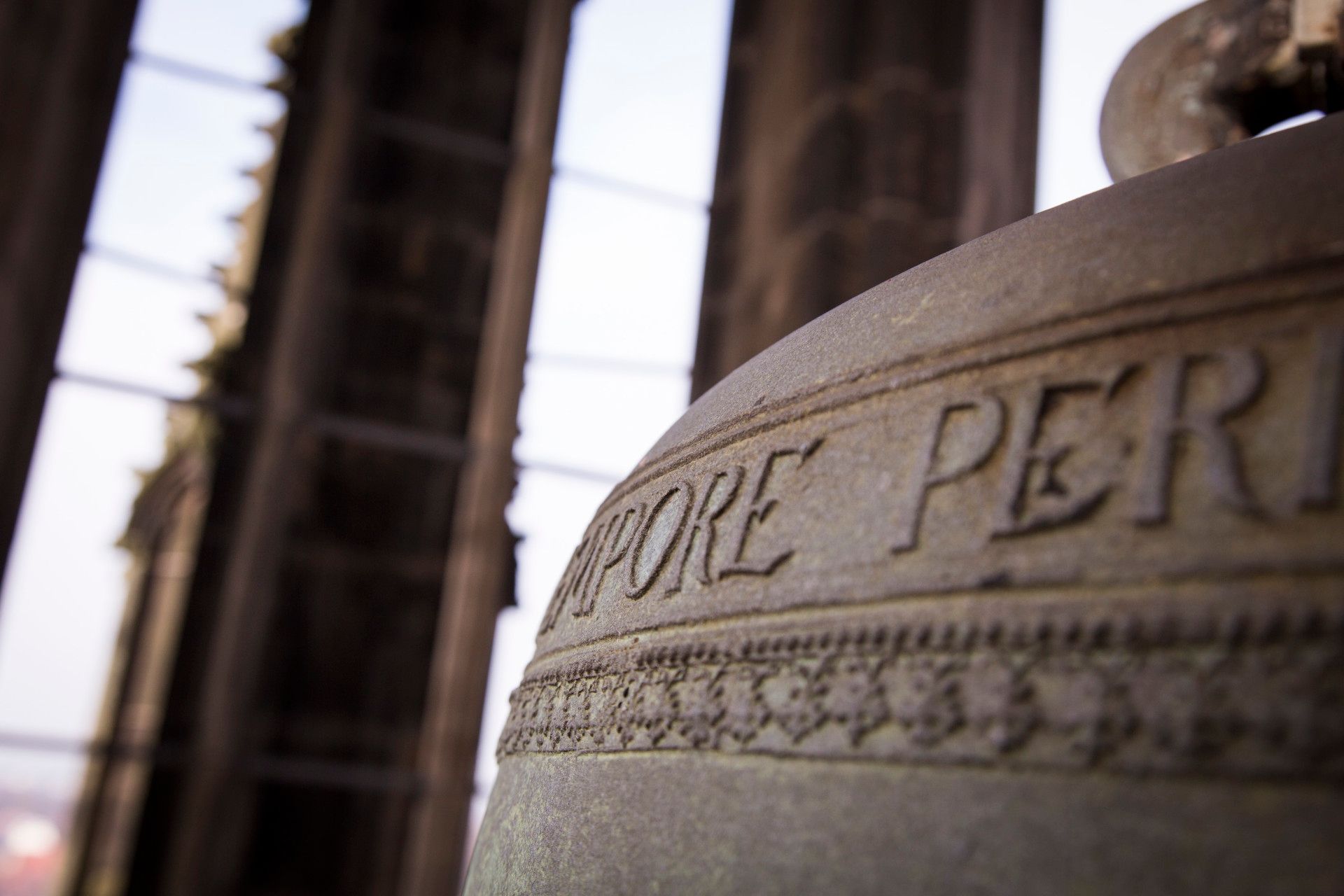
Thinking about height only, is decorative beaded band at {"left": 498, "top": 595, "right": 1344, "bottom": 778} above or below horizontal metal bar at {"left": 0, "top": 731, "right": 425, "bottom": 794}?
above

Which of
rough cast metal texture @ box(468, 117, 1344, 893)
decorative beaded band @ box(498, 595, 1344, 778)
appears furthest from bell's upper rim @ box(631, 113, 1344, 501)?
decorative beaded band @ box(498, 595, 1344, 778)

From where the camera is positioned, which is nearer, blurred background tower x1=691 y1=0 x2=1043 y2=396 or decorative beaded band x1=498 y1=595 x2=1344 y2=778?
decorative beaded band x1=498 y1=595 x2=1344 y2=778

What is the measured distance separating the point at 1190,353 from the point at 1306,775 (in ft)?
0.83

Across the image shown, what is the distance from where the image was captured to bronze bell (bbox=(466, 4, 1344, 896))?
2.03 ft

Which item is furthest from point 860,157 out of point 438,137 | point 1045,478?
point 1045,478

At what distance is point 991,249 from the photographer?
0.97m

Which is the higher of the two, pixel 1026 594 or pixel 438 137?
pixel 438 137

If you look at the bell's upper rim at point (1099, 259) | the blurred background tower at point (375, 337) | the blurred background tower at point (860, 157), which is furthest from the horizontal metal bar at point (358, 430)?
the bell's upper rim at point (1099, 259)

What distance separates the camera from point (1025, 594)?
71 centimetres

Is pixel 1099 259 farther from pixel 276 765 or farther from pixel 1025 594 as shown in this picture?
pixel 276 765

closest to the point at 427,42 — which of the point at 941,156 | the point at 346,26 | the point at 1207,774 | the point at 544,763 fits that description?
the point at 346,26

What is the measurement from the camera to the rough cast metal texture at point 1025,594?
2.03 ft

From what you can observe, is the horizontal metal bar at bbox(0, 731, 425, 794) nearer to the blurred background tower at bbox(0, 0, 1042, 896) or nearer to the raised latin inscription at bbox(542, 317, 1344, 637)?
the blurred background tower at bbox(0, 0, 1042, 896)

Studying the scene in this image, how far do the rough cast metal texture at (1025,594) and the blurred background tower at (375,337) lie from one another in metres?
3.74
